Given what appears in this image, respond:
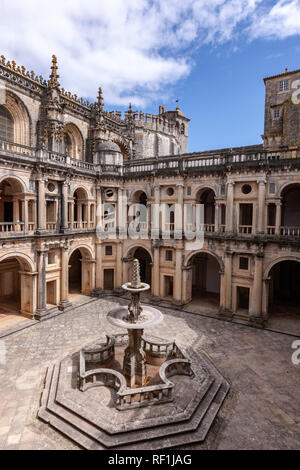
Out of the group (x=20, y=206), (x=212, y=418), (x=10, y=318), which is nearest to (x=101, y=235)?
(x=20, y=206)

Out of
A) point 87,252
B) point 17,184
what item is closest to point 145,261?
point 87,252

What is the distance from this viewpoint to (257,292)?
21.8 metres

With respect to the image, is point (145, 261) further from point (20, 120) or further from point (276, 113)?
point (276, 113)

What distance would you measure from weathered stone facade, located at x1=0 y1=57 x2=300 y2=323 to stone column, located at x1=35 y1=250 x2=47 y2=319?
8cm

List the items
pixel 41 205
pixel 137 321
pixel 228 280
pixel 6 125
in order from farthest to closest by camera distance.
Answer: pixel 6 125 < pixel 228 280 < pixel 41 205 < pixel 137 321

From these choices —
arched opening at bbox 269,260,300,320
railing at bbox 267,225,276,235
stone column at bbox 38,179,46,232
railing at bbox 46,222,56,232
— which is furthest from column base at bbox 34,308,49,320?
arched opening at bbox 269,260,300,320

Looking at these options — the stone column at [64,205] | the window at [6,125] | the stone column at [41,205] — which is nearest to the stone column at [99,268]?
the stone column at [64,205]

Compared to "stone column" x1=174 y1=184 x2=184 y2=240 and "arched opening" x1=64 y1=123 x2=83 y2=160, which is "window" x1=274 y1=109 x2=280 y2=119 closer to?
"stone column" x1=174 y1=184 x2=184 y2=240

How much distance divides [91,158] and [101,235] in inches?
361

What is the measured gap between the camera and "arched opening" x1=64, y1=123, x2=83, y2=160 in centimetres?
2895

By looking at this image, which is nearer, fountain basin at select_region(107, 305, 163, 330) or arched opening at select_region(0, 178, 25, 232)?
fountain basin at select_region(107, 305, 163, 330)

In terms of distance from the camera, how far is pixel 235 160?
22188 millimetres

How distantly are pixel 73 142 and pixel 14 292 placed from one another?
56.3 feet

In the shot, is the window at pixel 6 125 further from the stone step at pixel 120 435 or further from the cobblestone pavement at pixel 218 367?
the stone step at pixel 120 435
